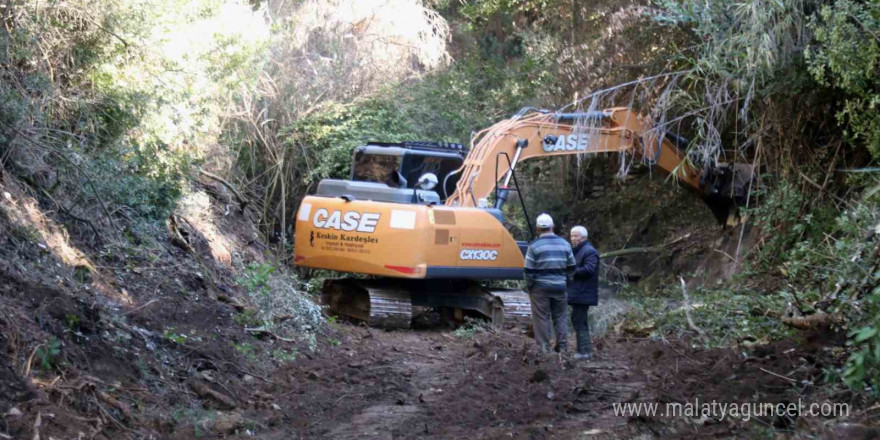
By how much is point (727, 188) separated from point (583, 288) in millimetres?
5963

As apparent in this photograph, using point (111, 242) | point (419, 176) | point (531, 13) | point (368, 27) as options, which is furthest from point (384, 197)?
point (531, 13)

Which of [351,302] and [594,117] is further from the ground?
[594,117]

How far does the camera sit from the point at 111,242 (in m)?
9.35

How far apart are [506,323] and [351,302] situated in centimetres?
258

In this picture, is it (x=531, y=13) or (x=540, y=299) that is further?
(x=531, y=13)

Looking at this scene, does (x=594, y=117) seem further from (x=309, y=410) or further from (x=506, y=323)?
(x=309, y=410)

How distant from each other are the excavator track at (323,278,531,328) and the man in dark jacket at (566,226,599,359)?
2.46 m

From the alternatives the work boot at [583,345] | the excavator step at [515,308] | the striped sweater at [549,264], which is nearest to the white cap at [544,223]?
the striped sweater at [549,264]

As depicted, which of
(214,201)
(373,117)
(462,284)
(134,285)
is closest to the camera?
(134,285)

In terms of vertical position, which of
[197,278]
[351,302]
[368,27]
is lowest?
[351,302]

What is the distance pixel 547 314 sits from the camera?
9.70m

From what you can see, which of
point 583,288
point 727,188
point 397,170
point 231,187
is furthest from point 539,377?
point 231,187

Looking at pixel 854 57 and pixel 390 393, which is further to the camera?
pixel 854 57

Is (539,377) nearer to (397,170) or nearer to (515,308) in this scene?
(515,308)
